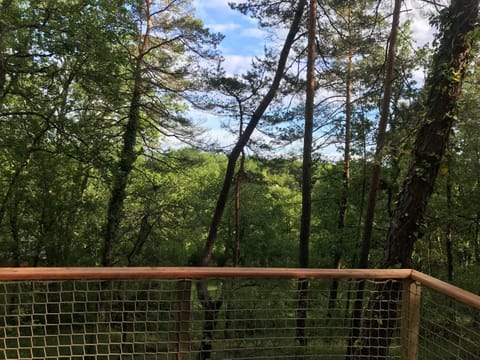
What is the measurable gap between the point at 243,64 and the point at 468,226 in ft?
25.7

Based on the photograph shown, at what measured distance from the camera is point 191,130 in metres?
12.2

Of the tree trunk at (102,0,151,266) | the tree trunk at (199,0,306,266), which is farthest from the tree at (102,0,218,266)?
the tree trunk at (199,0,306,266)

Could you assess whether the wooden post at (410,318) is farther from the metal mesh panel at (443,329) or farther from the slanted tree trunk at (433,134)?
the slanted tree trunk at (433,134)

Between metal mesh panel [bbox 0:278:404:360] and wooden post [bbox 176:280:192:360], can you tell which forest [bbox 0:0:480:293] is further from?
wooden post [bbox 176:280:192:360]

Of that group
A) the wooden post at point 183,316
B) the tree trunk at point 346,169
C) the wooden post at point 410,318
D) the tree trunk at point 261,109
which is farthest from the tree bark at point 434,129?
the tree trunk at point 346,169

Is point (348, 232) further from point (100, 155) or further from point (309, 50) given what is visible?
point (100, 155)

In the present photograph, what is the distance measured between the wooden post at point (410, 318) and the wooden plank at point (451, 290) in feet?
0.22

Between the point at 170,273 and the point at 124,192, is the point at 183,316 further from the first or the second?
the point at 124,192

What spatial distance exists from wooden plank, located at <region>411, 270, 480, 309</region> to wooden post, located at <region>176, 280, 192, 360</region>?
4.26ft

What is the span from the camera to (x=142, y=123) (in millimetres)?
11570

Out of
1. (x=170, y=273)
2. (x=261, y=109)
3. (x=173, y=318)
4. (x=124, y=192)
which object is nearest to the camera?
(x=170, y=273)

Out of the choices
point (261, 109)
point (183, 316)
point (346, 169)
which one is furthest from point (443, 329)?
point (346, 169)

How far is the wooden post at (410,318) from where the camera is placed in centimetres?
243

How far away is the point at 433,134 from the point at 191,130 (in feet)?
30.2
